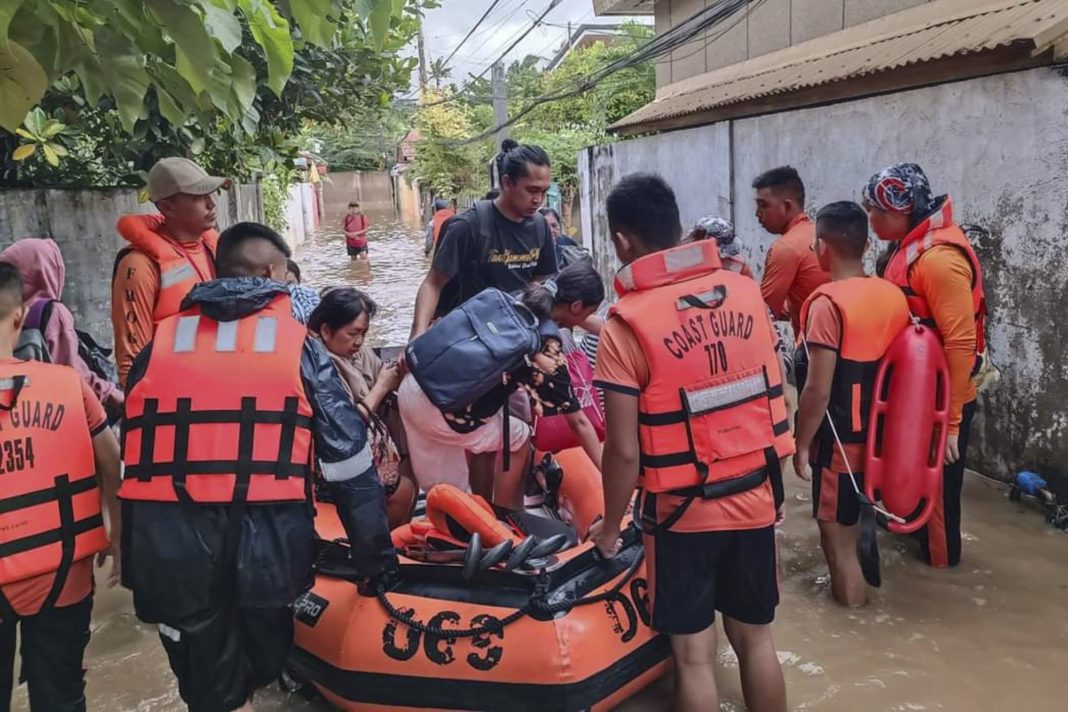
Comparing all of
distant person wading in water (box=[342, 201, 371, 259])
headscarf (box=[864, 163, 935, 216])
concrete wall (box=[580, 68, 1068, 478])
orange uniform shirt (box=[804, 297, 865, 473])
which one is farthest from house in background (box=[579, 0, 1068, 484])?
distant person wading in water (box=[342, 201, 371, 259])

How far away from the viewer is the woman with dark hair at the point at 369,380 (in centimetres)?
321

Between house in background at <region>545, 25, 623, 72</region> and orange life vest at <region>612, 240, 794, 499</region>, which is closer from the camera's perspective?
orange life vest at <region>612, 240, 794, 499</region>

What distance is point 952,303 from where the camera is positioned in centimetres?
320

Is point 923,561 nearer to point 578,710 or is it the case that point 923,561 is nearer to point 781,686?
point 781,686

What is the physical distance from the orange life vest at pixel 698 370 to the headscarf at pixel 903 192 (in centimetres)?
141

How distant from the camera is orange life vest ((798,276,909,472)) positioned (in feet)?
9.96

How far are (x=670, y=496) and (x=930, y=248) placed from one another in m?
1.75

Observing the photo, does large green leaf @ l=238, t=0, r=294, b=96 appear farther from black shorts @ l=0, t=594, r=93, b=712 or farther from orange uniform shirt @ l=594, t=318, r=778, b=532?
black shorts @ l=0, t=594, r=93, b=712

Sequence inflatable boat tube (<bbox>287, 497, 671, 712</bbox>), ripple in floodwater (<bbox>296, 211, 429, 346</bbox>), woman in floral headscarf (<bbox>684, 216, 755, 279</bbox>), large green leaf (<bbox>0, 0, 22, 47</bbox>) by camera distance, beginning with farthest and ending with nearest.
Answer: ripple in floodwater (<bbox>296, 211, 429, 346</bbox>)
woman in floral headscarf (<bbox>684, 216, 755, 279</bbox>)
inflatable boat tube (<bbox>287, 497, 671, 712</bbox>)
large green leaf (<bbox>0, 0, 22, 47</bbox>)

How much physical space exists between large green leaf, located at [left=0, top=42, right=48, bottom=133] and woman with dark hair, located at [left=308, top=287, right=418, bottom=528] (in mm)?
1533

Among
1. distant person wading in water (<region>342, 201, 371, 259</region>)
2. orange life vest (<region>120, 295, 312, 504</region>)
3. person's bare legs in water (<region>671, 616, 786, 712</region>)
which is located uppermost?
distant person wading in water (<region>342, 201, 371, 259</region>)

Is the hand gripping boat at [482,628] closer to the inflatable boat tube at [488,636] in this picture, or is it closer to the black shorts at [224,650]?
the inflatable boat tube at [488,636]

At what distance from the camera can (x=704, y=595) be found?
2.39 m

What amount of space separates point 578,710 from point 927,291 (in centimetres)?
218
